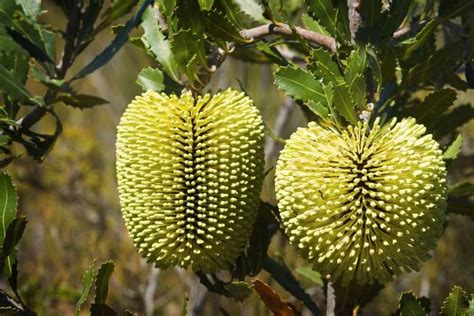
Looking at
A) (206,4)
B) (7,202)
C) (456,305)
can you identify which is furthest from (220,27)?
(456,305)

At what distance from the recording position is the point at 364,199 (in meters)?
1.04

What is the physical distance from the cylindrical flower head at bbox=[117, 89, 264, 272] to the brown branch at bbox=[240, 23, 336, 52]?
20 cm

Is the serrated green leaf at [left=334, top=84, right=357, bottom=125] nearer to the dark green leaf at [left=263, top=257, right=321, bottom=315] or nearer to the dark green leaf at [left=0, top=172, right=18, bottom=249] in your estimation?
the dark green leaf at [left=263, top=257, right=321, bottom=315]

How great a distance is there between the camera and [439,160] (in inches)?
42.1

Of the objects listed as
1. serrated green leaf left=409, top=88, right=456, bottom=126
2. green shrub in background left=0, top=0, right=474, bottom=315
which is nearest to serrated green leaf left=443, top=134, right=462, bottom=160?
green shrub in background left=0, top=0, right=474, bottom=315

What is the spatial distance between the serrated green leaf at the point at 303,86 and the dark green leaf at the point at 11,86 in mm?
465

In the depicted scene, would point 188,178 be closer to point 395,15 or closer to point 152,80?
point 152,80

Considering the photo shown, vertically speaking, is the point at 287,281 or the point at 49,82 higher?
the point at 49,82

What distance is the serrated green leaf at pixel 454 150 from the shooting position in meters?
1.44

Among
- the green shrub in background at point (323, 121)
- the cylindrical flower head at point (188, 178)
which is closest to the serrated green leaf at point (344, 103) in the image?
the green shrub in background at point (323, 121)

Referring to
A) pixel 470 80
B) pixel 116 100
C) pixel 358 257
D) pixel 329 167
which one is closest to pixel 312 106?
pixel 329 167

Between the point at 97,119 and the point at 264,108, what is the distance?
8.43 ft

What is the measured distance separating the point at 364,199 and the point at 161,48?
477 mm

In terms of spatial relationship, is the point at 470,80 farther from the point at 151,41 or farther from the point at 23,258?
the point at 23,258
